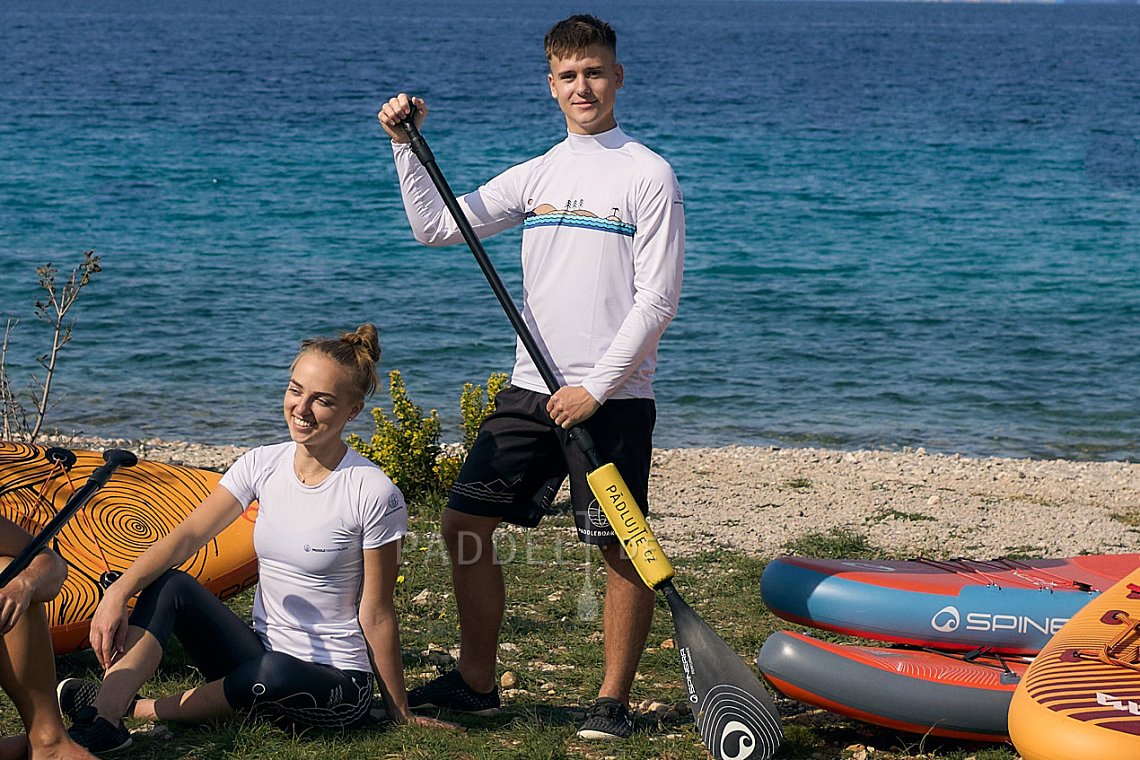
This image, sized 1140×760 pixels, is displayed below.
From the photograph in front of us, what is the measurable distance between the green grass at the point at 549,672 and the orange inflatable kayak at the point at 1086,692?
40 centimetres

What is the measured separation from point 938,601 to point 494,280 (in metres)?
1.79

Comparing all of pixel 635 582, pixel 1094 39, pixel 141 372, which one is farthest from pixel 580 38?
pixel 1094 39

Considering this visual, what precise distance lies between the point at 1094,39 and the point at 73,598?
100536 millimetres

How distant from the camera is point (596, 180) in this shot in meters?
4.20

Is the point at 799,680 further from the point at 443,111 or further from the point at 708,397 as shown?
the point at 443,111

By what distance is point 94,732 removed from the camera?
388cm

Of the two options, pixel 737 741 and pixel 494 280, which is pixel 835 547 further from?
pixel 494 280

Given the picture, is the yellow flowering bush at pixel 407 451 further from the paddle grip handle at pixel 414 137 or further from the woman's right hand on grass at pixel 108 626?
the woman's right hand on grass at pixel 108 626

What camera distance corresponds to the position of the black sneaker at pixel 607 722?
13.9 ft

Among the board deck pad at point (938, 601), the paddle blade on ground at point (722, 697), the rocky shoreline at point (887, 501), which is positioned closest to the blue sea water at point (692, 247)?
the rocky shoreline at point (887, 501)

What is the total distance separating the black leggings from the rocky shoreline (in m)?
2.81

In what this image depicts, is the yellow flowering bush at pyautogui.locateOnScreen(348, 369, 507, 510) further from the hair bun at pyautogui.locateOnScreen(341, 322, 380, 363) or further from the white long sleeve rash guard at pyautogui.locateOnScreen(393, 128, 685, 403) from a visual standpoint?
the hair bun at pyautogui.locateOnScreen(341, 322, 380, 363)

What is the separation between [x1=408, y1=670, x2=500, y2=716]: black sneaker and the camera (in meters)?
4.46

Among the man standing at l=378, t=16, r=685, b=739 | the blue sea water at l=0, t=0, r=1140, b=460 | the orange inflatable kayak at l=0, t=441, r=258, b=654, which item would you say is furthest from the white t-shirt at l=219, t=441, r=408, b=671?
the blue sea water at l=0, t=0, r=1140, b=460
